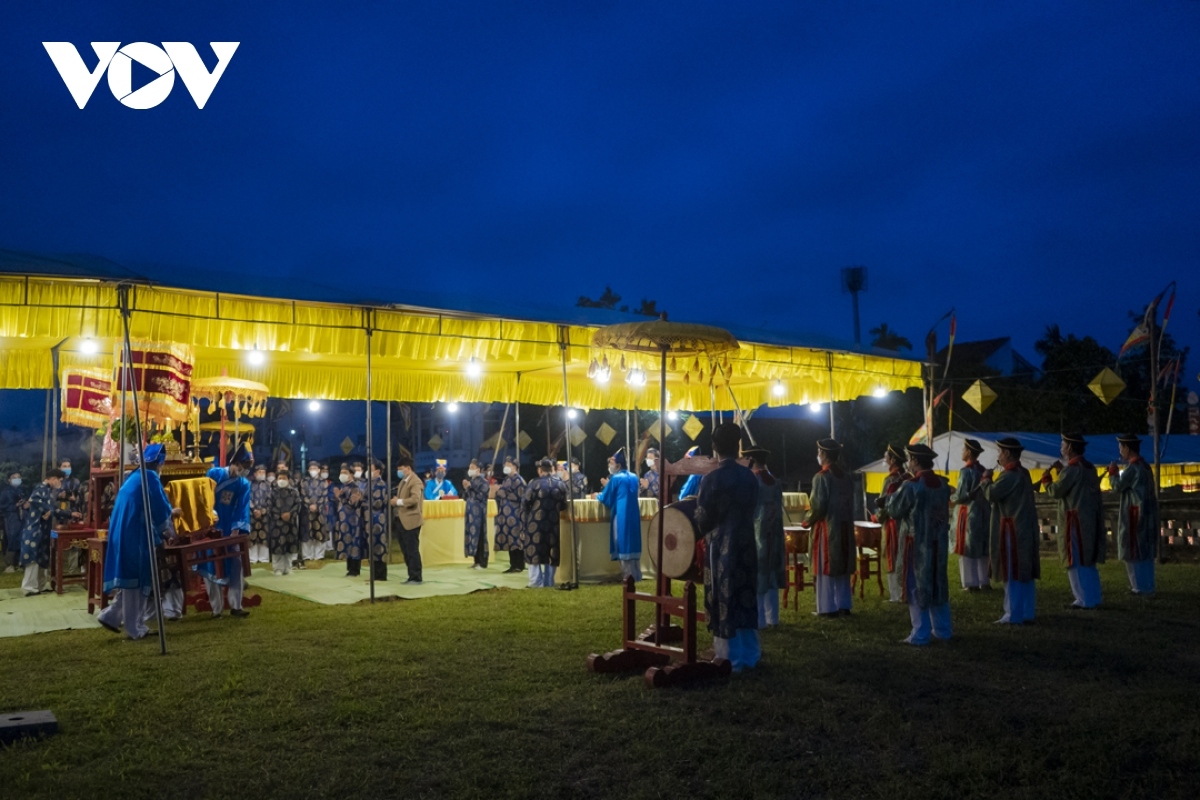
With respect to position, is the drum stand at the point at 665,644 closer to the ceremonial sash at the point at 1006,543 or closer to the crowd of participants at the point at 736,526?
the crowd of participants at the point at 736,526

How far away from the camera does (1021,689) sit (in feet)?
18.9

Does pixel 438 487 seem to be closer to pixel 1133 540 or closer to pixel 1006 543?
pixel 1006 543

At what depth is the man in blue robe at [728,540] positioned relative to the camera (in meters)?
6.14

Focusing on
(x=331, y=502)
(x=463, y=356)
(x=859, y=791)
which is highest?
(x=463, y=356)

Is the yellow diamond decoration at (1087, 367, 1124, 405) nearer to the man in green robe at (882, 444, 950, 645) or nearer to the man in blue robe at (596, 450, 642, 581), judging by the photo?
the man in blue robe at (596, 450, 642, 581)

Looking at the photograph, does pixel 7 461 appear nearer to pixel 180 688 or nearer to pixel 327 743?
pixel 180 688

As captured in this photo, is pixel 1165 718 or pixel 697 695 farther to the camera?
pixel 697 695

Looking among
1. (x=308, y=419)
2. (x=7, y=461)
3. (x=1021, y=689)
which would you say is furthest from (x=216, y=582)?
(x=308, y=419)

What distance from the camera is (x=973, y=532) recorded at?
36.2 feet

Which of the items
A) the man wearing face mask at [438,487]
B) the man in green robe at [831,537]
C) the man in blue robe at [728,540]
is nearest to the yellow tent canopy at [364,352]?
the man wearing face mask at [438,487]

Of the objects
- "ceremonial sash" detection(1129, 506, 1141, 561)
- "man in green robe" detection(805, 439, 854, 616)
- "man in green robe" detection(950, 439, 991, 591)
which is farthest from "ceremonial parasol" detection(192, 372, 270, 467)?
Result: "ceremonial sash" detection(1129, 506, 1141, 561)

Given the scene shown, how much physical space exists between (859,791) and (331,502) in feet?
39.8

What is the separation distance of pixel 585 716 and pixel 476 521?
32.0ft

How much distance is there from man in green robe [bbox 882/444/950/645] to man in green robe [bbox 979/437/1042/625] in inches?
→ 48.9
